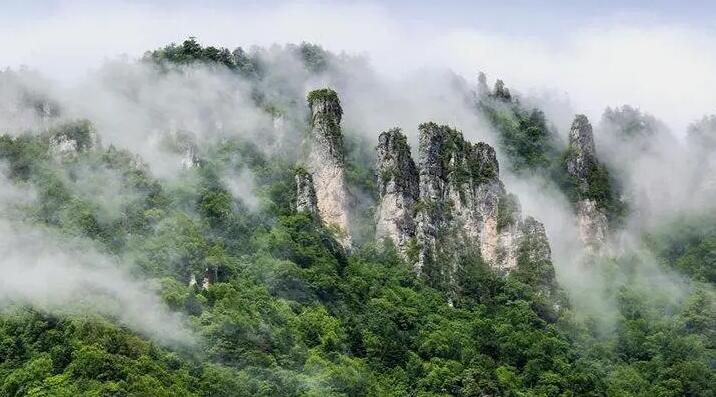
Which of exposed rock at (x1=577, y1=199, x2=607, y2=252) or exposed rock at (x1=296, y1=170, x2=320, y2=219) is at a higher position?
exposed rock at (x1=577, y1=199, x2=607, y2=252)

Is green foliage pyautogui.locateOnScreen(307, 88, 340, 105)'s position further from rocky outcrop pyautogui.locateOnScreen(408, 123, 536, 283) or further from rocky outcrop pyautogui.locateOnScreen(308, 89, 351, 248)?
rocky outcrop pyautogui.locateOnScreen(408, 123, 536, 283)

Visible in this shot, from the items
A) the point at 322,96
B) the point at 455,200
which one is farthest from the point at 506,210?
the point at 322,96

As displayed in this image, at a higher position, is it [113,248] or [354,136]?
[354,136]

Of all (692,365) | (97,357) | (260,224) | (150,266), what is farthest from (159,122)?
(692,365)

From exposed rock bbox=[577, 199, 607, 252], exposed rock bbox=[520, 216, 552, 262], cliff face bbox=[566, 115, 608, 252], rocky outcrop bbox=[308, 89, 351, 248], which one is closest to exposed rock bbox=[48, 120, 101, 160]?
rocky outcrop bbox=[308, 89, 351, 248]

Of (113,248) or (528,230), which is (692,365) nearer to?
(528,230)

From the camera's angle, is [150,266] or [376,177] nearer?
[150,266]
